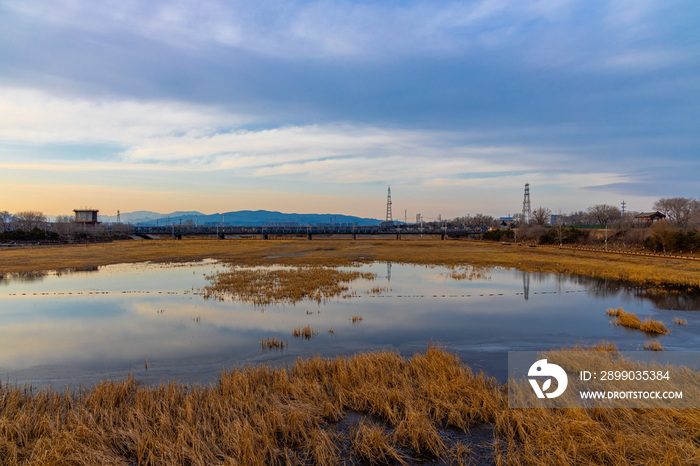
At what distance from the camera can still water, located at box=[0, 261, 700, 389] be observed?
1306 cm

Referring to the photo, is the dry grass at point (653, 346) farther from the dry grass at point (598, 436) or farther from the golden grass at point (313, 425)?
the golden grass at point (313, 425)

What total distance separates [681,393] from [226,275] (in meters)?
32.4

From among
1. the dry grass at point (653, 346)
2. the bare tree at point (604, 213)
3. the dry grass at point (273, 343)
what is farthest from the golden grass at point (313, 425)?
the bare tree at point (604, 213)

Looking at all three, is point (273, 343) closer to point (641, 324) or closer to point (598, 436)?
point (598, 436)

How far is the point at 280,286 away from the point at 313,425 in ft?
65.7

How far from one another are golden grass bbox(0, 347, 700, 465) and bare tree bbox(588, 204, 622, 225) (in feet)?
582

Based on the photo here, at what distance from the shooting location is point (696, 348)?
1388cm

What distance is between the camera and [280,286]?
2816 centimetres

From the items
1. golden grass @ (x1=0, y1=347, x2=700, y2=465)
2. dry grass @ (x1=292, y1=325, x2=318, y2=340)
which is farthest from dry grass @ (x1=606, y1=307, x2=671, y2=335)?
dry grass @ (x1=292, y1=325, x2=318, y2=340)

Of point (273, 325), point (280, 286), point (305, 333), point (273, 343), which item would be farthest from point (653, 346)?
point (280, 286)

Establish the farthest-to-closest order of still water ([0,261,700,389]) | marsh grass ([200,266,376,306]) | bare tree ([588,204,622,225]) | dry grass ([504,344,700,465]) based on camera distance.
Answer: bare tree ([588,204,622,225]), marsh grass ([200,266,376,306]), still water ([0,261,700,389]), dry grass ([504,344,700,465])

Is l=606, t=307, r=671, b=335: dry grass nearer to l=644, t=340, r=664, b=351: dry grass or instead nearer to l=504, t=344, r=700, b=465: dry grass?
l=644, t=340, r=664, b=351: dry grass

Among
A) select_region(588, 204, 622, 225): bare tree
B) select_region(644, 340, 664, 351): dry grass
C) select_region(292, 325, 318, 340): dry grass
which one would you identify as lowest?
select_region(292, 325, 318, 340): dry grass

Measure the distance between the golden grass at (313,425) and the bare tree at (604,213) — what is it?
177370mm
